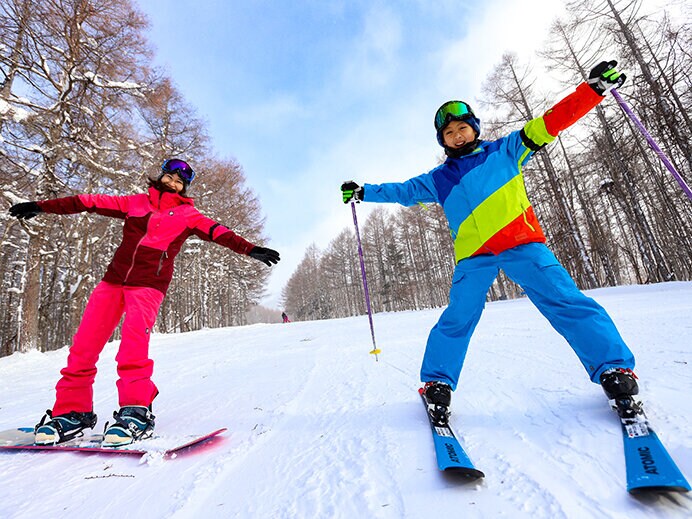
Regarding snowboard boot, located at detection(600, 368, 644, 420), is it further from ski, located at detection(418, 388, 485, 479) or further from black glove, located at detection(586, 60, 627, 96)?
black glove, located at detection(586, 60, 627, 96)

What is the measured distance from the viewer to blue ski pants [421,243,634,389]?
1.40 m

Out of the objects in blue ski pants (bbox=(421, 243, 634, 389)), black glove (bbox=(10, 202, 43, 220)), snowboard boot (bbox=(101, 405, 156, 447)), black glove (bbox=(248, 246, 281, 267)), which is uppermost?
black glove (bbox=(10, 202, 43, 220))

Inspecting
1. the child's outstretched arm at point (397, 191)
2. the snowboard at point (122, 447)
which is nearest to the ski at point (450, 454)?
the snowboard at point (122, 447)

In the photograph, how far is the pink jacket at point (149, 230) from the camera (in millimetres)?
2135

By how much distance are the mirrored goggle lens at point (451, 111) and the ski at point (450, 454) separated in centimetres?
191

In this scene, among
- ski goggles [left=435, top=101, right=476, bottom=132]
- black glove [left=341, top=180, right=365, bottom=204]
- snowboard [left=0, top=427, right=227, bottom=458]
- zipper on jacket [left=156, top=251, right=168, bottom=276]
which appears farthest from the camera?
black glove [left=341, top=180, right=365, bottom=204]

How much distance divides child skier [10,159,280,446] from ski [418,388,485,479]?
169 cm

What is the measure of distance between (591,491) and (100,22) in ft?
39.8

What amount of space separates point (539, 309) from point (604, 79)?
1328mm

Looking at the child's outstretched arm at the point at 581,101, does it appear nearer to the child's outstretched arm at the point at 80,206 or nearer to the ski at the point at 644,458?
the ski at the point at 644,458

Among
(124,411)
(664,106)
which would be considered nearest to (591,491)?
(124,411)

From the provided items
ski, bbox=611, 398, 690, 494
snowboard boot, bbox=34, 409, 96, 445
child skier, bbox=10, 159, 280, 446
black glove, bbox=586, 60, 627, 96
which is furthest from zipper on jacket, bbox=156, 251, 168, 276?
black glove, bbox=586, 60, 627, 96

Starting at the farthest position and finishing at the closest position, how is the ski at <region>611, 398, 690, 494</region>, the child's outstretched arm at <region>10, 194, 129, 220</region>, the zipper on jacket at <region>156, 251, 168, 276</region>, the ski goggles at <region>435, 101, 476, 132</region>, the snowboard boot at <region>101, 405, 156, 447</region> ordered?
the child's outstretched arm at <region>10, 194, 129, 220</region>
the zipper on jacket at <region>156, 251, 168, 276</region>
the ski goggles at <region>435, 101, 476, 132</region>
the snowboard boot at <region>101, 405, 156, 447</region>
the ski at <region>611, 398, 690, 494</region>

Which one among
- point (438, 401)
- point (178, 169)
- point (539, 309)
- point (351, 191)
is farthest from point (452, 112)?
point (178, 169)
